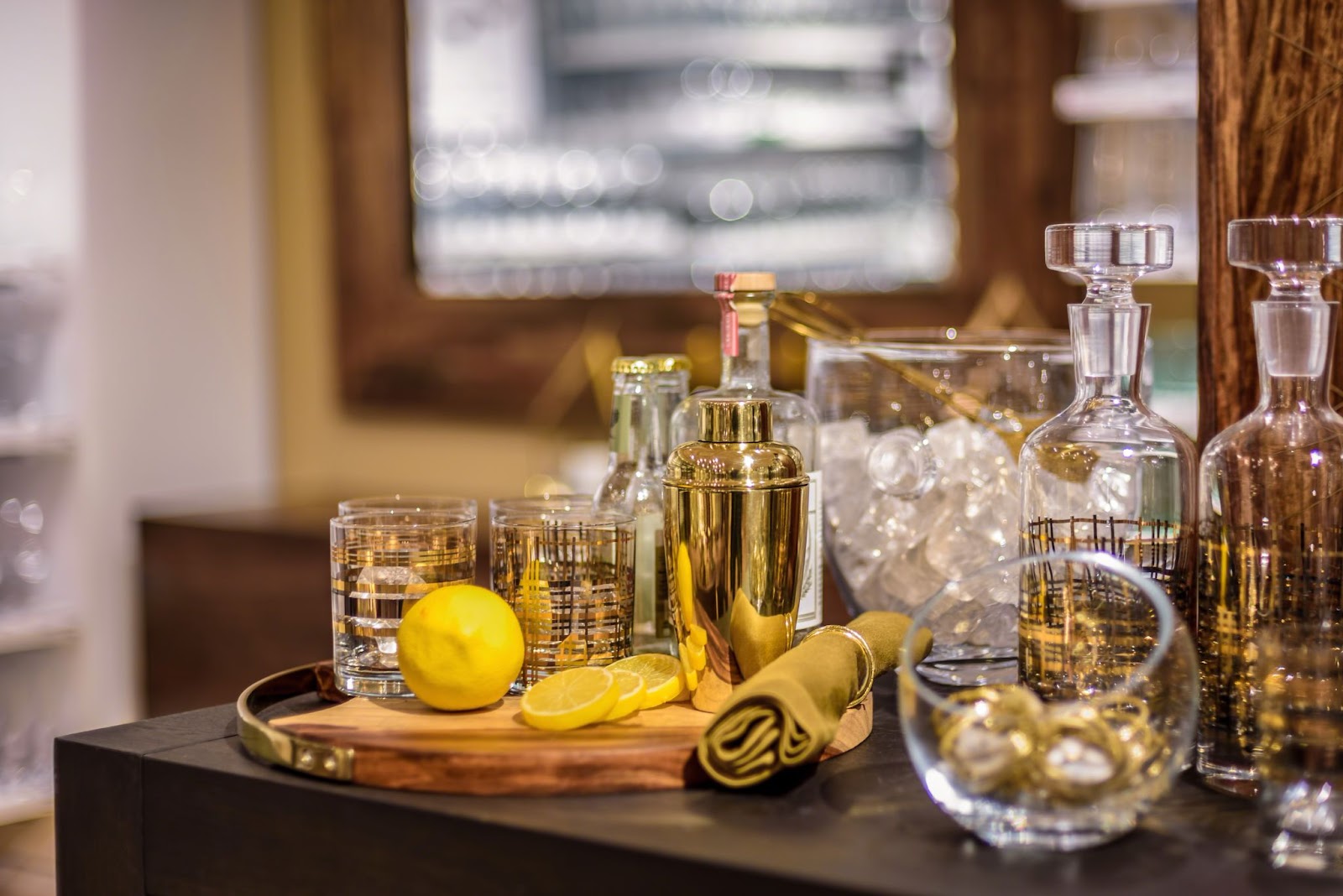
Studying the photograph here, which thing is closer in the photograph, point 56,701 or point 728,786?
point 728,786

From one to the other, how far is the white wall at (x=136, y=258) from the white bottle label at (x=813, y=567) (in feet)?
7.43

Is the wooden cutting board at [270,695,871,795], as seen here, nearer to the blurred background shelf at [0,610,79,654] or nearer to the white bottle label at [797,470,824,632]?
the white bottle label at [797,470,824,632]

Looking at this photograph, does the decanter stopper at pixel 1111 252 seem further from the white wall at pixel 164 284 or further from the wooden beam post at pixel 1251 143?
the white wall at pixel 164 284

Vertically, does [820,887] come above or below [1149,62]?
below

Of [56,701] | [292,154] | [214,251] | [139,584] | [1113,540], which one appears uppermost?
[292,154]

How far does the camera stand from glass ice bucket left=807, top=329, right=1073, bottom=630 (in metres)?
1.10

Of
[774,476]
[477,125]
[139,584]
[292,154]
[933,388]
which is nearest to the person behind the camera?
[774,476]

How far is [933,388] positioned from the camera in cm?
114

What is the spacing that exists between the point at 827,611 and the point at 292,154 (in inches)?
106

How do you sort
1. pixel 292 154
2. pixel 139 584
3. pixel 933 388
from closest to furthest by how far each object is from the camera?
pixel 933 388 → pixel 139 584 → pixel 292 154

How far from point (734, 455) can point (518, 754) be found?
0.76ft

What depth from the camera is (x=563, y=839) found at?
772 mm

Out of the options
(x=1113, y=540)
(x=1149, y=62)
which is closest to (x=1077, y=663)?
(x=1113, y=540)

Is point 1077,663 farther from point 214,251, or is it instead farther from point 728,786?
point 214,251
